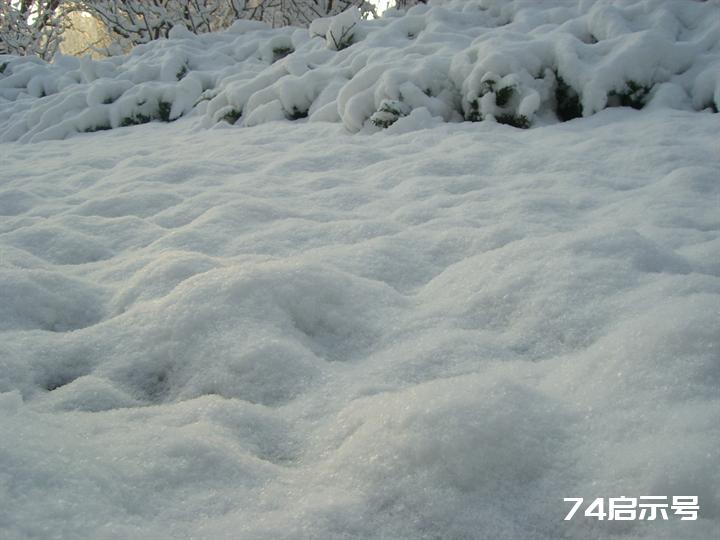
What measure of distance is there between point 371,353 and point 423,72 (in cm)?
282

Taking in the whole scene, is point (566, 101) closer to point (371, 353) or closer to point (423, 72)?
point (423, 72)

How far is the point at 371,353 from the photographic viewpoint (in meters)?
1.51

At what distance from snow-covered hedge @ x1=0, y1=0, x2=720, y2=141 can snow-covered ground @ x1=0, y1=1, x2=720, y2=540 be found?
704mm

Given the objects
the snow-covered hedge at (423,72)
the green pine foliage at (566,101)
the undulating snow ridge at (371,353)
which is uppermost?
the snow-covered hedge at (423,72)

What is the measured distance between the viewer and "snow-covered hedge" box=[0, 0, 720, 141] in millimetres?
3508

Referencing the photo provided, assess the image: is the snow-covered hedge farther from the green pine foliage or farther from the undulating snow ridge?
the undulating snow ridge

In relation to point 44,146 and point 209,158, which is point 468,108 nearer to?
point 209,158

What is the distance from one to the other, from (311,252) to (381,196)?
27.4 inches

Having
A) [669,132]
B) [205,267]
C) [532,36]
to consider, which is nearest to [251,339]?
[205,267]

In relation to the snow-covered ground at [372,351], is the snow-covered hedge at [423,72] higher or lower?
higher

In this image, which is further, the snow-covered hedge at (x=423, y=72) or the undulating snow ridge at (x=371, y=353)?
the snow-covered hedge at (x=423, y=72)

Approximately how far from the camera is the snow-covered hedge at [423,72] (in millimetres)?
3508

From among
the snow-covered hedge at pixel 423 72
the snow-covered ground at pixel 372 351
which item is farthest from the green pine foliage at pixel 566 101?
the snow-covered ground at pixel 372 351

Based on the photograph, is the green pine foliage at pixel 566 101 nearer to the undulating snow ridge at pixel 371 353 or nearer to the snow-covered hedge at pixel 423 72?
the snow-covered hedge at pixel 423 72
